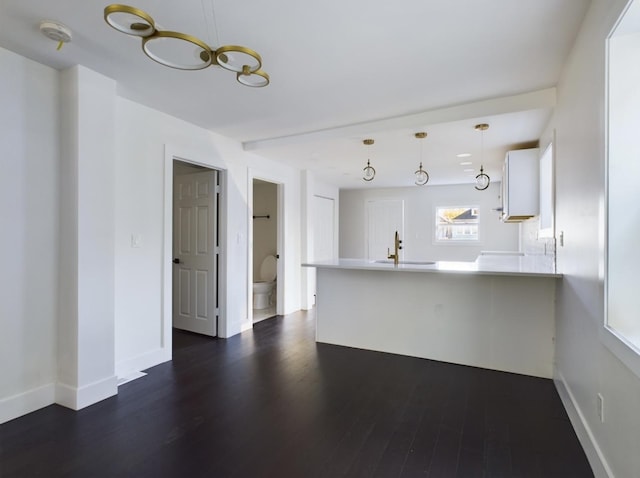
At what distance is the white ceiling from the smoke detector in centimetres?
4

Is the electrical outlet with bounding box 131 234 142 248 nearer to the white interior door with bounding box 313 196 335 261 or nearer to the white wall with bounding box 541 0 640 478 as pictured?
the white wall with bounding box 541 0 640 478

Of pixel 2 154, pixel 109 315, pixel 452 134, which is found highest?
pixel 452 134

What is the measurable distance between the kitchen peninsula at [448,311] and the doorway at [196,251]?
1304 mm

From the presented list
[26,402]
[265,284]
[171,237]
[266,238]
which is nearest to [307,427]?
[26,402]

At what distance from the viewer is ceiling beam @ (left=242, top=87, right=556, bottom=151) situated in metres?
2.84

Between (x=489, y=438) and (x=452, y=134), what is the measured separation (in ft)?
9.38

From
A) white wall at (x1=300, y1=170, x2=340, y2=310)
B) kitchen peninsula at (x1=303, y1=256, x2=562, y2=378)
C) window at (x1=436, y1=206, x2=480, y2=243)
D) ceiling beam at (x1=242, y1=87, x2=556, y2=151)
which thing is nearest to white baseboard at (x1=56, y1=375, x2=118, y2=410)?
kitchen peninsula at (x1=303, y1=256, x2=562, y2=378)

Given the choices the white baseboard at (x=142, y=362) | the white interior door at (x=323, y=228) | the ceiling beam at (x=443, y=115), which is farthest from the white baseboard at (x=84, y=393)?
the white interior door at (x=323, y=228)

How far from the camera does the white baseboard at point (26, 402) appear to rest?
2.26 m

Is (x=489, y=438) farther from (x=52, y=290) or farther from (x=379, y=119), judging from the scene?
(x=52, y=290)

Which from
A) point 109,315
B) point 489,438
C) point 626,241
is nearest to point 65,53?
point 109,315

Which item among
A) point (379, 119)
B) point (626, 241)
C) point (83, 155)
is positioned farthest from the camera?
point (379, 119)

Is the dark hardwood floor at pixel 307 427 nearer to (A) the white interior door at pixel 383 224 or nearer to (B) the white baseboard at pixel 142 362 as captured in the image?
(B) the white baseboard at pixel 142 362

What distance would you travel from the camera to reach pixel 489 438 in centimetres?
205
